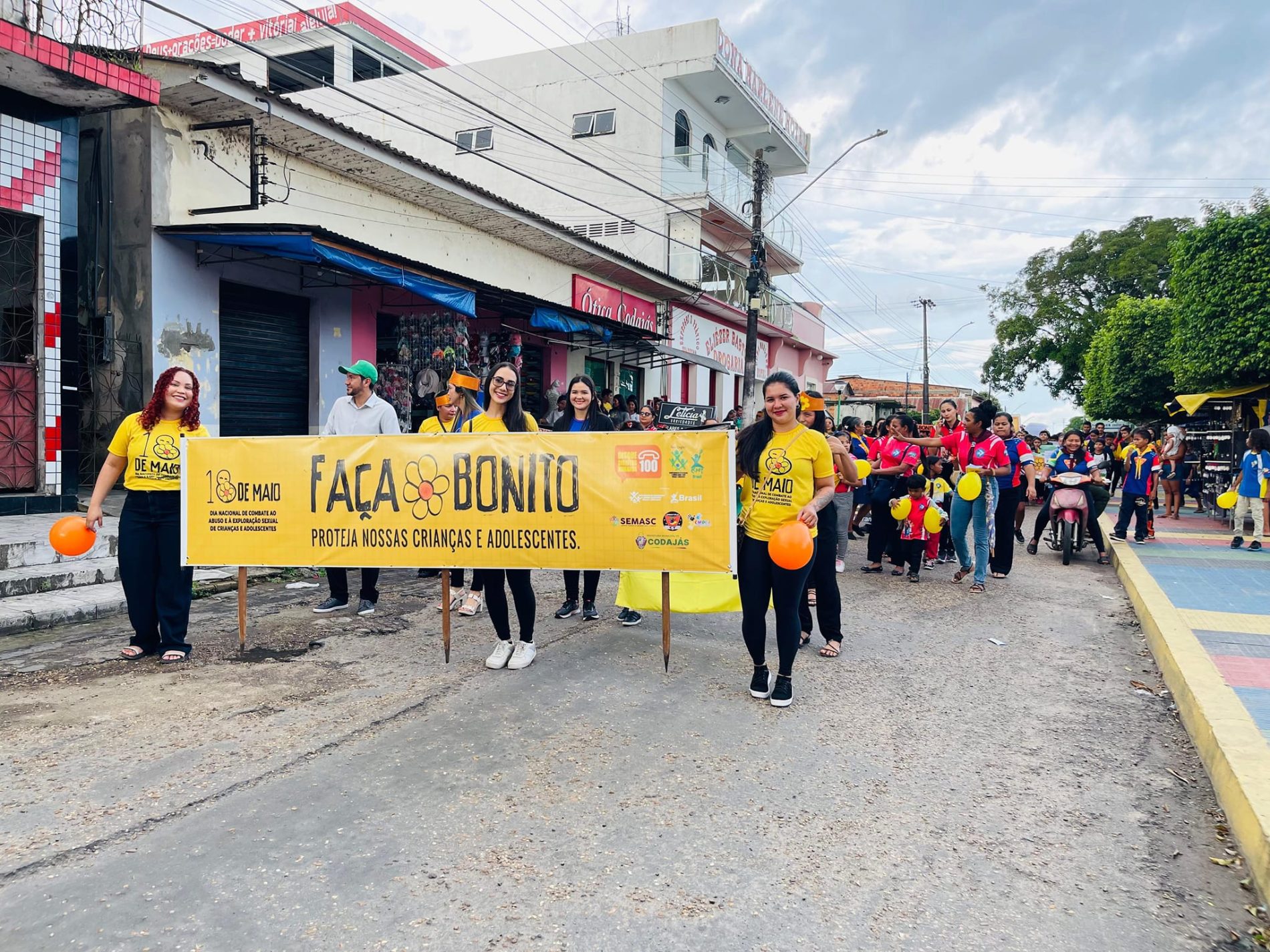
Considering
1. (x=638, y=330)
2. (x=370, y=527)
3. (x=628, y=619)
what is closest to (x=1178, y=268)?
(x=638, y=330)

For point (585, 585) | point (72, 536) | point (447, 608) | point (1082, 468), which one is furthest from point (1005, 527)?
point (72, 536)

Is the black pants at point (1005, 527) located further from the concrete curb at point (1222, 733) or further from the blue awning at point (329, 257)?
the blue awning at point (329, 257)

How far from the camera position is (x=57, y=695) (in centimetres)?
468

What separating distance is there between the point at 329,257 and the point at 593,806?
29.8 ft

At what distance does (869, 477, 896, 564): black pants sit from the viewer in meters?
9.73

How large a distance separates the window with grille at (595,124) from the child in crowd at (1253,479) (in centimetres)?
1967

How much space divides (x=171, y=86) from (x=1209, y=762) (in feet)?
39.5

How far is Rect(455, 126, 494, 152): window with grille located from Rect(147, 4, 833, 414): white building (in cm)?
5

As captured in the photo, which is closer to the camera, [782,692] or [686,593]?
[782,692]

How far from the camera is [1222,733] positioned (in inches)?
160

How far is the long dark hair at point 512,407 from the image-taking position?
553 cm

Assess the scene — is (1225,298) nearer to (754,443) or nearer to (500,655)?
(754,443)

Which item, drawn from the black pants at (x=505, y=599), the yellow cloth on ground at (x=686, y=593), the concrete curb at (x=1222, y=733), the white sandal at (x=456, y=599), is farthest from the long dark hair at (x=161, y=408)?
the concrete curb at (x=1222, y=733)

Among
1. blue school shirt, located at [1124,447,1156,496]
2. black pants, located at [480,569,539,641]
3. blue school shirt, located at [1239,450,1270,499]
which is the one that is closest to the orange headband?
black pants, located at [480,569,539,641]
